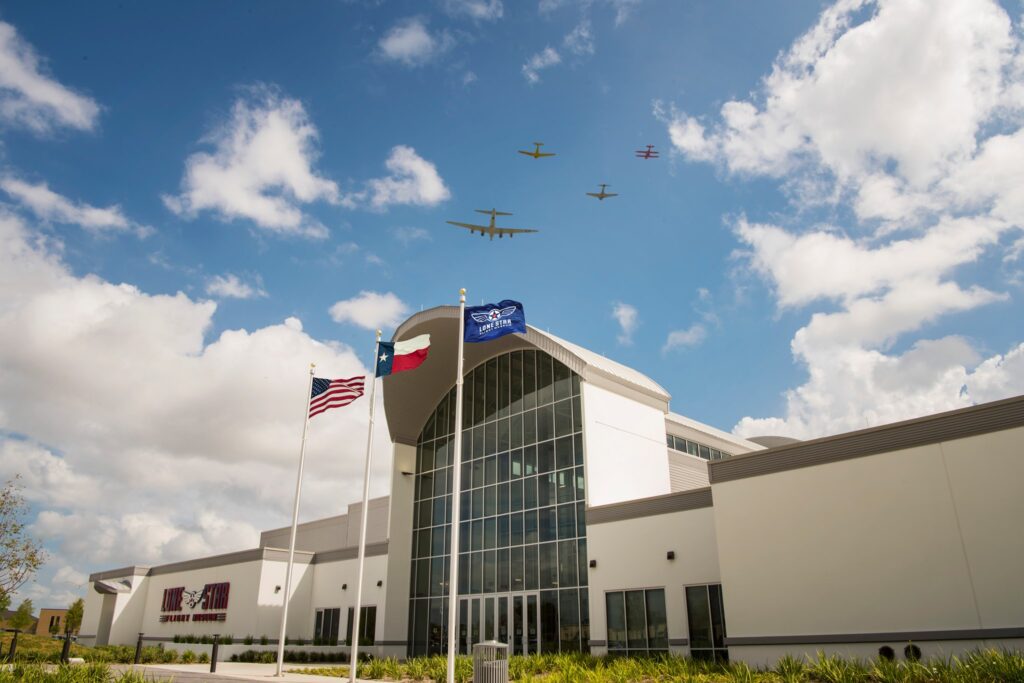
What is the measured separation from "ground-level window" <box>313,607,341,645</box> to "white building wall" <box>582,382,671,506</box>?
17.2 meters

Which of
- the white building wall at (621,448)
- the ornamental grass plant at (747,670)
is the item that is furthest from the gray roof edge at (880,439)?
the white building wall at (621,448)

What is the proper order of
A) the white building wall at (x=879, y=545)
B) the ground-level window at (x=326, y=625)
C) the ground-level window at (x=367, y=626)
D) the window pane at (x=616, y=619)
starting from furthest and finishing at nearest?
1. the ground-level window at (x=326, y=625)
2. the ground-level window at (x=367, y=626)
3. the window pane at (x=616, y=619)
4. the white building wall at (x=879, y=545)

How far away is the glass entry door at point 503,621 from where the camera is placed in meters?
25.9

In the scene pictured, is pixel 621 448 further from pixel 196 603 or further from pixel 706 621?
pixel 196 603

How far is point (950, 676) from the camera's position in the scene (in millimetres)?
12438

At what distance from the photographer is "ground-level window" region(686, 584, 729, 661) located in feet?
66.7

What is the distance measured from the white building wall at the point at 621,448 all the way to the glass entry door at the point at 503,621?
16.1 feet

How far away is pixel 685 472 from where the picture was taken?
105ft

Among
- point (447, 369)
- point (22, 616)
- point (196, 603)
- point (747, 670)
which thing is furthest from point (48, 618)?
point (747, 670)

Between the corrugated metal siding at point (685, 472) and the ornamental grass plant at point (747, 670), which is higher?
the corrugated metal siding at point (685, 472)

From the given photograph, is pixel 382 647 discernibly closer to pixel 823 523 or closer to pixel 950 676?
pixel 823 523

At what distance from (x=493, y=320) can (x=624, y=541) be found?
9354 millimetres

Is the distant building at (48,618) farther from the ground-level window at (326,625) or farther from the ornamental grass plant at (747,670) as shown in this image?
the ornamental grass plant at (747,670)

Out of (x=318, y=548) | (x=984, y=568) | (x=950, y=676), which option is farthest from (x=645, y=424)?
(x=318, y=548)
